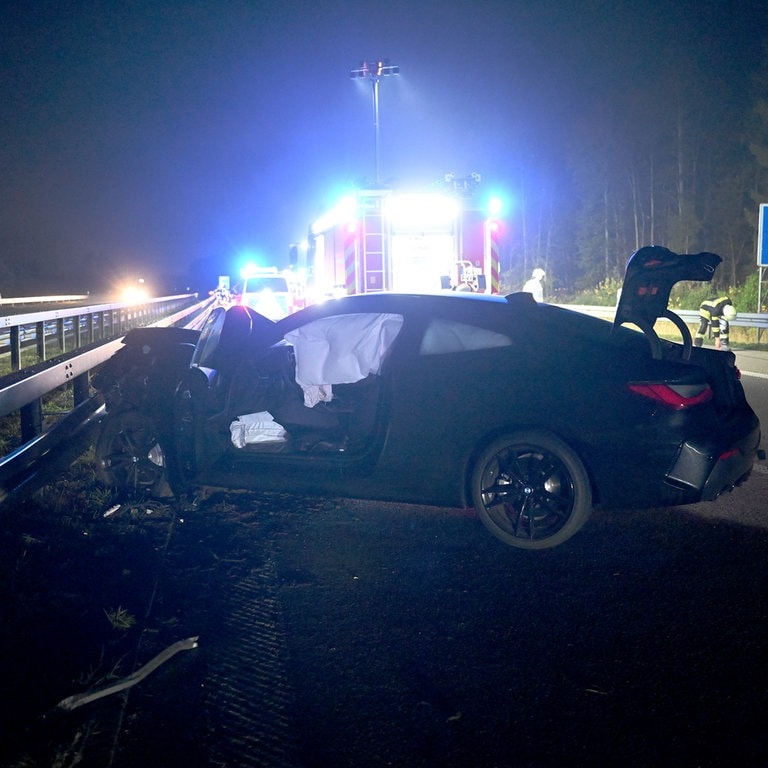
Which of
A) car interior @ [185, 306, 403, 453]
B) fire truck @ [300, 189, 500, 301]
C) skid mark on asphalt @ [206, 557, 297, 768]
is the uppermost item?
fire truck @ [300, 189, 500, 301]

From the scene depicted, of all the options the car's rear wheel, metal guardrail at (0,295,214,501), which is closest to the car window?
the car's rear wheel

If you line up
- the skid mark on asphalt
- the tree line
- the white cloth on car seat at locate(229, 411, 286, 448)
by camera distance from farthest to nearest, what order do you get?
1. the tree line
2. the white cloth on car seat at locate(229, 411, 286, 448)
3. the skid mark on asphalt

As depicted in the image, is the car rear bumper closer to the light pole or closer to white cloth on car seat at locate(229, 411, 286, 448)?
white cloth on car seat at locate(229, 411, 286, 448)

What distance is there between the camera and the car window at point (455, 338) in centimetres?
534

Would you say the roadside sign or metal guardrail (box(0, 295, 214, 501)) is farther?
the roadside sign

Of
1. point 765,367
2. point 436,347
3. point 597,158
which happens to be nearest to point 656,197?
point 597,158

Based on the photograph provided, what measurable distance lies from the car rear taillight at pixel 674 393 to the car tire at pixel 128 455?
340 cm

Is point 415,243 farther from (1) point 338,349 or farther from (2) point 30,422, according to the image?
(2) point 30,422

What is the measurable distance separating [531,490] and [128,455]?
3.01 meters

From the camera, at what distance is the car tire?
248 inches

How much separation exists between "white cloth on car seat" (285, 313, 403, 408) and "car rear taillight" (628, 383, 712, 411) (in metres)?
2.20

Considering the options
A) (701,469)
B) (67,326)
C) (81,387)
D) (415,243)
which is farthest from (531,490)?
(67,326)

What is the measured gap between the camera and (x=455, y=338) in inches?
214

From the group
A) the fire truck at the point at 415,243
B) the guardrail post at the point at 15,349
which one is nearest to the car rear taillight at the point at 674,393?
the guardrail post at the point at 15,349
